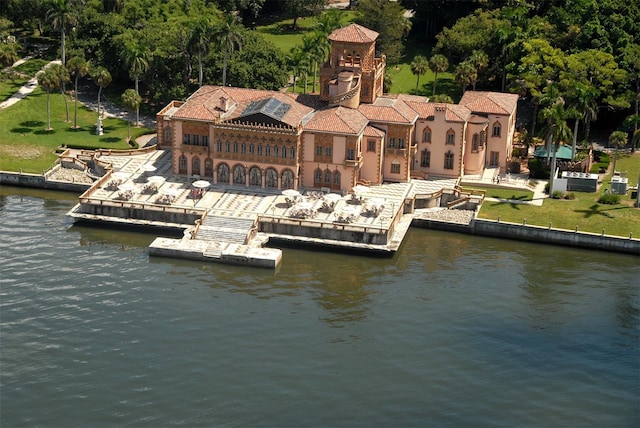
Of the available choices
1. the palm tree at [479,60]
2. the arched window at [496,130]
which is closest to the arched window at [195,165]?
the arched window at [496,130]

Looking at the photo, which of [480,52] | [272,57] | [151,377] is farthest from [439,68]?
[151,377]

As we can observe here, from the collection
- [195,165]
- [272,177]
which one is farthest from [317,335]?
[195,165]

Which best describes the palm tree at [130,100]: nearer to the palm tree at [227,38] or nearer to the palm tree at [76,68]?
the palm tree at [76,68]

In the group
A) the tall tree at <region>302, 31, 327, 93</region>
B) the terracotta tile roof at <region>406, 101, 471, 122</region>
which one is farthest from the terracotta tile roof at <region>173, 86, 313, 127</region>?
the tall tree at <region>302, 31, 327, 93</region>

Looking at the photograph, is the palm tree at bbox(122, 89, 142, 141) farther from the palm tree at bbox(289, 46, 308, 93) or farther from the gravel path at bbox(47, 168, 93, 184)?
the palm tree at bbox(289, 46, 308, 93)

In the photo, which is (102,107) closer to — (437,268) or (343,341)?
(437,268)

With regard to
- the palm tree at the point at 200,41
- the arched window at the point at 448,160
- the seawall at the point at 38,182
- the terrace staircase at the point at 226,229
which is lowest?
the terrace staircase at the point at 226,229
